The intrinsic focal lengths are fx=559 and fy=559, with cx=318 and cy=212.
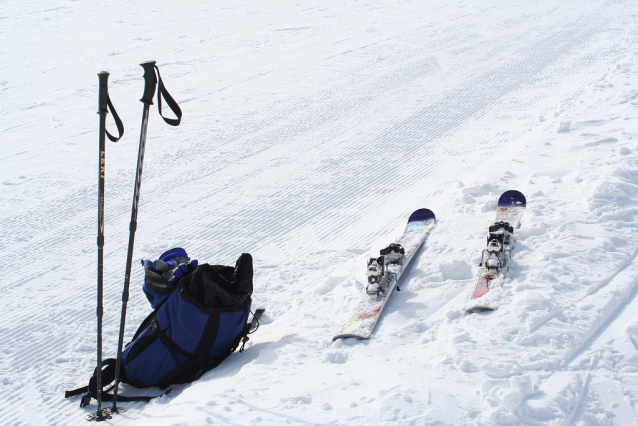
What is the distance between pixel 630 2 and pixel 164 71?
1636 centimetres

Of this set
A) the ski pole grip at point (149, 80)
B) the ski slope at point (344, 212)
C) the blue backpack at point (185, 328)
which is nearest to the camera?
the ski slope at point (344, 212)

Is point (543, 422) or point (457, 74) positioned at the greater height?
point (457, 74)

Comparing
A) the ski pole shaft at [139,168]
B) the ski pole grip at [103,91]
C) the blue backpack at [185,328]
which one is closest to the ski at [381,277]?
the blue backpack at [185,328]

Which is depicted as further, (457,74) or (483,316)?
(457,74)

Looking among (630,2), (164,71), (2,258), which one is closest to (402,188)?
(2,258)

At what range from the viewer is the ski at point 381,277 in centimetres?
400

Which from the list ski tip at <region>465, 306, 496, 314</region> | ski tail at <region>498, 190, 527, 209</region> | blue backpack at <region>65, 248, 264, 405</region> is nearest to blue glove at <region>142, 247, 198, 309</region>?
blue backpack at <region>65, 248, 264, 405</region>

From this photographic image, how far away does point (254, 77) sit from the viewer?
12.8 meters

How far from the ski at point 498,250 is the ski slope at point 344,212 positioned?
12 centimetres

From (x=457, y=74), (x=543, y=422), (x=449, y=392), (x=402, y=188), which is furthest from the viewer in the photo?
(x=457, y=74)

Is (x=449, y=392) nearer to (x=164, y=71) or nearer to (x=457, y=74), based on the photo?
(x=457, y=74)

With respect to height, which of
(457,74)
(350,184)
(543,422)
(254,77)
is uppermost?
(254,77)

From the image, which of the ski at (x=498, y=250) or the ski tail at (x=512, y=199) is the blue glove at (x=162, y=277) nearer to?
the ski at (x=498, y=250)

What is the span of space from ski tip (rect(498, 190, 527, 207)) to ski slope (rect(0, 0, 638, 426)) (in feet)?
0.46
